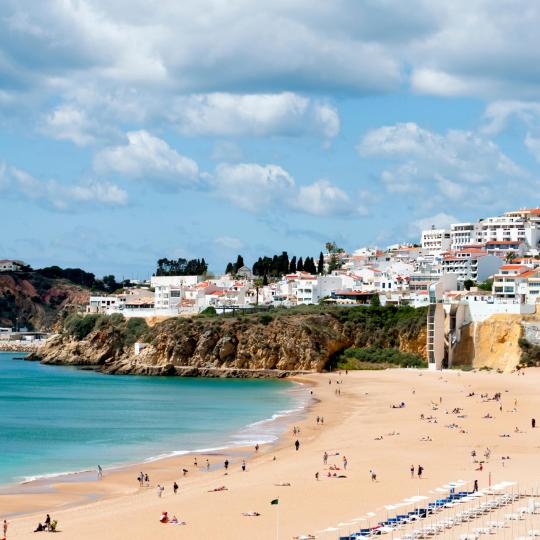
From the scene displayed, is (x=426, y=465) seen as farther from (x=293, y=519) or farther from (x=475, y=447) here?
(x=293, y=519)

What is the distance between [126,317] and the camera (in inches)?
3757

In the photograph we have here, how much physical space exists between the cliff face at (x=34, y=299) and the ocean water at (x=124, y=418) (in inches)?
3459

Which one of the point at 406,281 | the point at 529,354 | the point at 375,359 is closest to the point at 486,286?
the point at 406,281

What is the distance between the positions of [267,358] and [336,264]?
143 ft

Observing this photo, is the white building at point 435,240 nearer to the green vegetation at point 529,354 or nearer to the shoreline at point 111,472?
the green vegetation at point 529,354

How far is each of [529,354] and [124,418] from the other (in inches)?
1232

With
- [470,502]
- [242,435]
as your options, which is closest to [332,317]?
[242,435]

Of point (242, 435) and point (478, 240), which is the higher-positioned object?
point (478, 240)

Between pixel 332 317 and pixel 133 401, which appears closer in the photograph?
pixel 133 401

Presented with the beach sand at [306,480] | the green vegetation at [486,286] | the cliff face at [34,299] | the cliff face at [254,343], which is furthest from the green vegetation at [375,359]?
the cliff face at [34,299]

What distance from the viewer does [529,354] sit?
7006cm

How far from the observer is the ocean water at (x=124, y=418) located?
131 ft

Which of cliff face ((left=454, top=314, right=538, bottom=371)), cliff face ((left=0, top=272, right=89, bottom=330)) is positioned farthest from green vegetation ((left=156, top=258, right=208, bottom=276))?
cliff face ((left=454, top=314, right=538, bottom=371))

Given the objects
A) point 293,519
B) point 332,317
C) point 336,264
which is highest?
point 336,264
